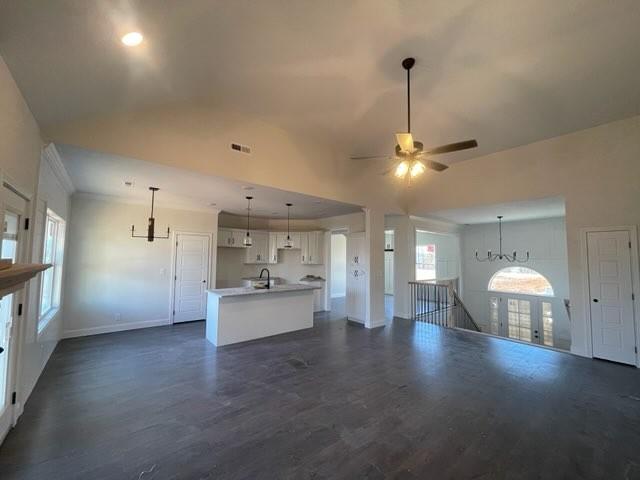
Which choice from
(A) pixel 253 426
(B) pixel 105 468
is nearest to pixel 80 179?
(B) pixel 105 468

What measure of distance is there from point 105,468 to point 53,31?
3028mm

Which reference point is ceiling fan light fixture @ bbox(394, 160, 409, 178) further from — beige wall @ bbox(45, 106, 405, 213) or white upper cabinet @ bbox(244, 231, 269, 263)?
white upper cabinet @ bbox(244, 231, 269, 263)

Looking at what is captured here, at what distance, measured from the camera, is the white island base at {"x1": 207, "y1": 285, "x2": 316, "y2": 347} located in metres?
4.64

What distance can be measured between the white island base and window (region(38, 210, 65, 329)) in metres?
2.25

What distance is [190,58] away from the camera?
2.70 metres

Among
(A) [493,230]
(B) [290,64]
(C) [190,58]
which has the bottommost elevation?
(A) [493,230]

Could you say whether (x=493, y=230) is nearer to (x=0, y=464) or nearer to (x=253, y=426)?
(x=253, y=426)

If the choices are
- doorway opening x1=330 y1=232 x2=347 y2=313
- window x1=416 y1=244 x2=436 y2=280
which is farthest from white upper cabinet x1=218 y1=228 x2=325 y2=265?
window x1=416 y1=244 x2=436 y2=280

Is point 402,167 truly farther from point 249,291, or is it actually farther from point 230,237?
point 230,237

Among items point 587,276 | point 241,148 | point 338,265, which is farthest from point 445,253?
point 241,148

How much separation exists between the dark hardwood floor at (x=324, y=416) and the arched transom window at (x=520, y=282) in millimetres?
4552

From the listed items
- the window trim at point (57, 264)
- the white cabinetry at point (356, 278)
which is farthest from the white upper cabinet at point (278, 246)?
the window trim at point (57, 264)

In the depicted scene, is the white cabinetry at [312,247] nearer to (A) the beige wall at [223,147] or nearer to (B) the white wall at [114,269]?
(A) the beige wall at [223,147]

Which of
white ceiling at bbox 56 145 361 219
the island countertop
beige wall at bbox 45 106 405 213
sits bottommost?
the island countertop
